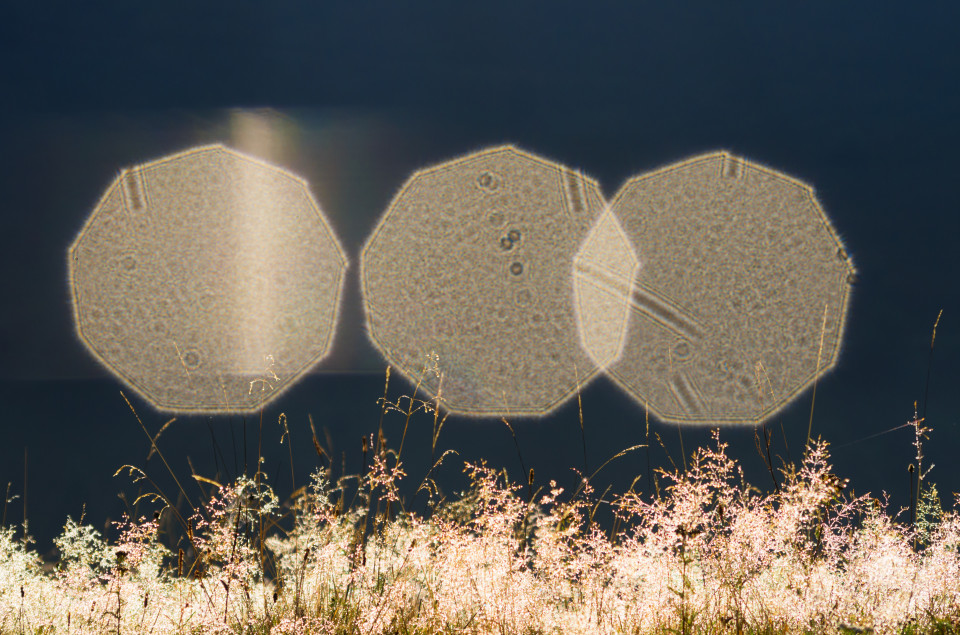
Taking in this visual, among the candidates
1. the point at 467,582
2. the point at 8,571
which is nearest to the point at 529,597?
the point at 467,582

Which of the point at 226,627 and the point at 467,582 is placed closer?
the point at 226,627

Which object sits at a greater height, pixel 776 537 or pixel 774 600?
pixel 776 537

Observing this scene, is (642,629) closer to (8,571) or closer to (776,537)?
(776,537)

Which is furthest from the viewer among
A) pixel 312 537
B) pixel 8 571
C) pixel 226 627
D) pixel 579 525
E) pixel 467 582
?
pixel 8 571

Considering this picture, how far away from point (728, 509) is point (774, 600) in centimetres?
23

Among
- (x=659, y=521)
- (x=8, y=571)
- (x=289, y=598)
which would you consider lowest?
(x=8, y=571)

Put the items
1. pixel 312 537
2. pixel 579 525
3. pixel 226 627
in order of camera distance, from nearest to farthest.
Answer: pixel 226 627, pixel 579 525, pixel 312 537

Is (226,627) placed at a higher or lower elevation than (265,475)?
lower

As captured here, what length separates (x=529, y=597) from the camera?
1.56 m

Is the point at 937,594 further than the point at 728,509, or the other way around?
the point at 728,509

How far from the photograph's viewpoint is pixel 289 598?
1.74m

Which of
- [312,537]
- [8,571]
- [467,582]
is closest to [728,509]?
[467,582]

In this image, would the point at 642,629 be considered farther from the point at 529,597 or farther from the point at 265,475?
the point at 265,475

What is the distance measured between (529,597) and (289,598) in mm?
669
